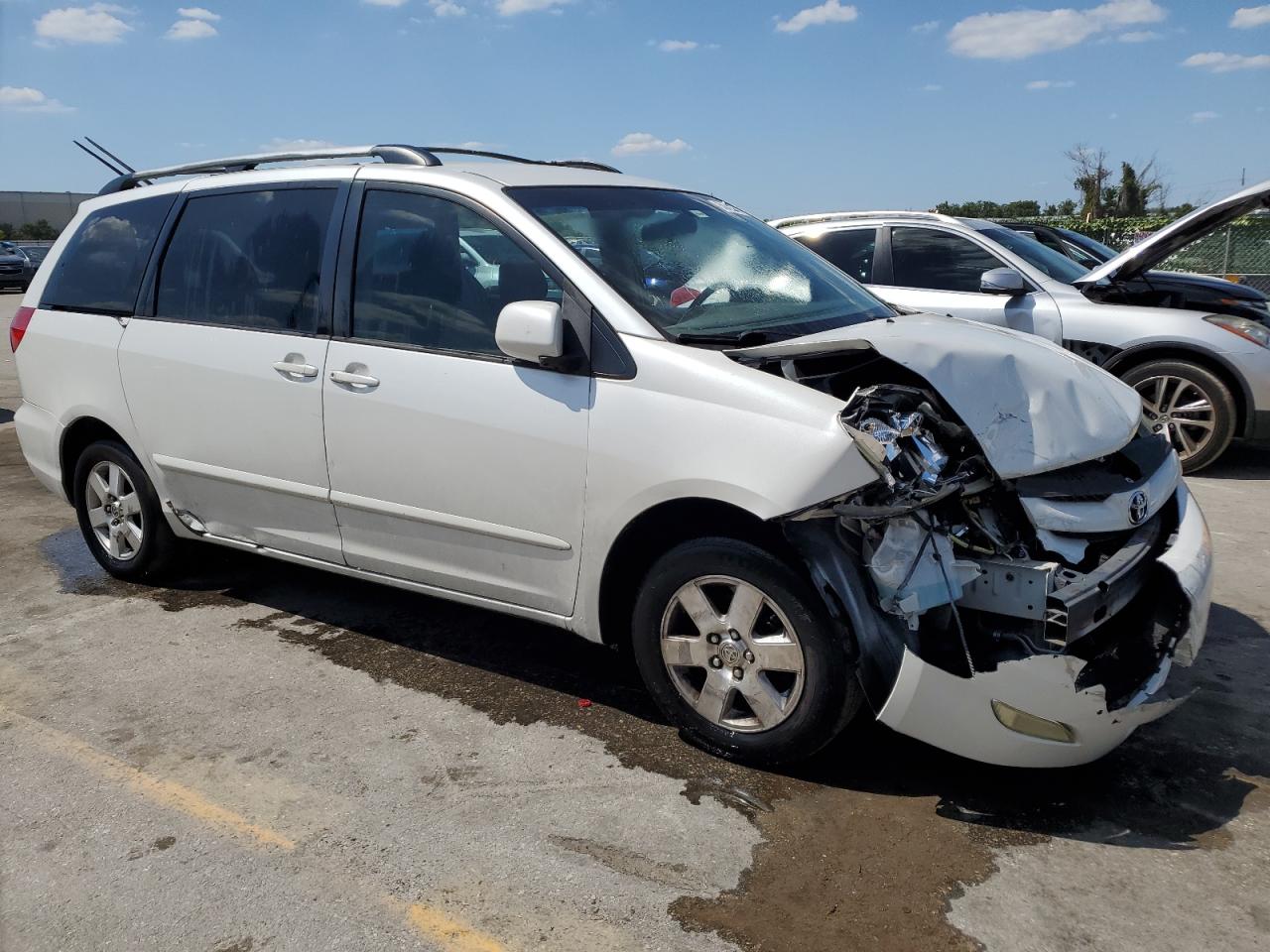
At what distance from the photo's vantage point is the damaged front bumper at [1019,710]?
2.80 m

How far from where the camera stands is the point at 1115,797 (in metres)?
3.08

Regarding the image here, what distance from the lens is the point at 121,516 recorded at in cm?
499

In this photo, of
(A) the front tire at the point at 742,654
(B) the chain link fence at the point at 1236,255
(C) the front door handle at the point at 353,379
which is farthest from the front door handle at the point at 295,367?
(B) the chain link fence at the point at 1236,255

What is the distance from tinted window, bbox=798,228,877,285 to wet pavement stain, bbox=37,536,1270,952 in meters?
4.12

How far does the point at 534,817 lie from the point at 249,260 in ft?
8.61

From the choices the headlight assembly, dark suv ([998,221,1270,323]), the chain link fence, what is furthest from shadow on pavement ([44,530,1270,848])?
the chain link fence

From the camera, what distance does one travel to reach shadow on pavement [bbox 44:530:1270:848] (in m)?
3.03

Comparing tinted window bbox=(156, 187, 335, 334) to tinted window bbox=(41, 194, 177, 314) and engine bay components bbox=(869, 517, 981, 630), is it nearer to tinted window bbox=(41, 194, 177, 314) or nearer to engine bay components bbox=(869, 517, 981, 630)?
tinted window bbox=(41, 194, 177, 314)

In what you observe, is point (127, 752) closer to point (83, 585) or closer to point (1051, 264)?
point (83, 585)

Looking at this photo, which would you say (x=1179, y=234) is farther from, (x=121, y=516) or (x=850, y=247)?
(x=121, y=516)

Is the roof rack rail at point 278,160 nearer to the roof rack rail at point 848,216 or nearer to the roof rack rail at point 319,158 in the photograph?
the roof rack rail at point 319,158

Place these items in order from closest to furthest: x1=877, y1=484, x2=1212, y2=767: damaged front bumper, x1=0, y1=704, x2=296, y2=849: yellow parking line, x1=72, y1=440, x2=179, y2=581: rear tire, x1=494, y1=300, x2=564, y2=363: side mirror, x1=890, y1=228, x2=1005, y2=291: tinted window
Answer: x1=877, y1=484, x2=1212, y2=767: damaged front bumper
x1=0, y1=704, x2=296, y2=849: yellow parking line
x1=494, y1=300, x2=564, y2=363: side mirror
x1=72, y1=440, x2=179, y2=581: rear tire
x1=890, y1=228, x2=1005, y2=291: tinted window

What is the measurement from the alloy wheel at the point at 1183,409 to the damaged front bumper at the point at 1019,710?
481cm

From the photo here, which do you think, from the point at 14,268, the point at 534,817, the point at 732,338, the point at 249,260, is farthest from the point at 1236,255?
the point at 14,268
